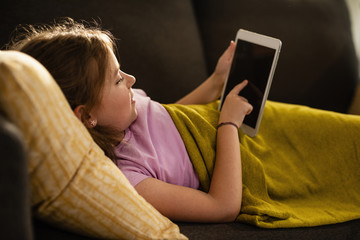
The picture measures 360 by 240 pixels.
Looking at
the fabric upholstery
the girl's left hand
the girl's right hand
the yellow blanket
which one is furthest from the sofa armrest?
the fabric upholstery

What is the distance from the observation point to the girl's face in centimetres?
94

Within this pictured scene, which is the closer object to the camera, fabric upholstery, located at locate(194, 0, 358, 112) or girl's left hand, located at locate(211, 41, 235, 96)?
girl's left hand, located at locate(211, 41, 235, 96)

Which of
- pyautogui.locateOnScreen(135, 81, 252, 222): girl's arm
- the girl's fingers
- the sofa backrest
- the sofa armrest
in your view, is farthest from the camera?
the sofa backrest

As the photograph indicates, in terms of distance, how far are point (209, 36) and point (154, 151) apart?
733 mm

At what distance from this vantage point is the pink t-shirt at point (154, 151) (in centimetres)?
95

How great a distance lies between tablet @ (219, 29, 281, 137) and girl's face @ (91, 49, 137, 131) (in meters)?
0.34

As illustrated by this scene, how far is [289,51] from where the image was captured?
153 cm

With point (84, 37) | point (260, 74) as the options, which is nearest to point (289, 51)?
point (260, 74)

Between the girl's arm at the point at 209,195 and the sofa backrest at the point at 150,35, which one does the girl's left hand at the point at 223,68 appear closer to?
the sofa backrest at the point at 150,35

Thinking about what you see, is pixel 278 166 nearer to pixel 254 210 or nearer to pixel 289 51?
pixel 254 210

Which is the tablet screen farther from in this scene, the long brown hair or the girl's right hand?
the long brown hair

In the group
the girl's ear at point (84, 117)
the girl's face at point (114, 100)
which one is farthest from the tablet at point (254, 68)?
the girl's ear at point (84, 117)

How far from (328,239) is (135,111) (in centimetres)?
56

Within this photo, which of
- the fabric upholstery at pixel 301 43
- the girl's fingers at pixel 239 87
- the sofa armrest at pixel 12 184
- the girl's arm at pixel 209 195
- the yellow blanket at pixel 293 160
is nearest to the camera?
the sofa armrest at pixel 12 184
